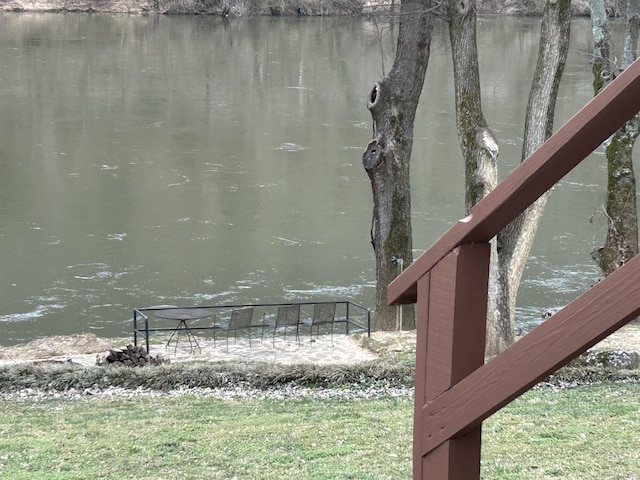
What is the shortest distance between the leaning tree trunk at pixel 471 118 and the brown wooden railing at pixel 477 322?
899cm

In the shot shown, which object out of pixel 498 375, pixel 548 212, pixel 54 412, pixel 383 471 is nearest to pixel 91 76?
pixel 548 212

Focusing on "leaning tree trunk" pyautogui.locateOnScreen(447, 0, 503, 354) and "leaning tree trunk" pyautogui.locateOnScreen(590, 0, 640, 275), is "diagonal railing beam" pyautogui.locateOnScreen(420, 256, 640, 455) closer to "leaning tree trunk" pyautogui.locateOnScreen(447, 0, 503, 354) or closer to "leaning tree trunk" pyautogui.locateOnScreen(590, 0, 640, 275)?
"leaning tree trunk" pyautogui.locateOnScreen(447, 0, 503, 354)

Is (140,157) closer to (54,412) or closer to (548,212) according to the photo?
(548,212)

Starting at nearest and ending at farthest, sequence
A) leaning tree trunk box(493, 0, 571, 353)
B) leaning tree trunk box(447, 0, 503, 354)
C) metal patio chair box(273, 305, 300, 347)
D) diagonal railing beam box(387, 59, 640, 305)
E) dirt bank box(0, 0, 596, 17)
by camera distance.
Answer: diagonal railing beam box(387, 59, 640, 305) → leaning tree trunk box(447, 0, 503, 354) → leaning tree trunk box(493, 0, 571, 353) → metal patio chair box(273, 305, 300, 347) → dirt bank box(0, 0, 596, 17)

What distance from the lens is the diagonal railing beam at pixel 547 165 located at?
5.94 ft

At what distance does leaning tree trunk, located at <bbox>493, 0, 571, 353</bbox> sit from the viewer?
11.2 m

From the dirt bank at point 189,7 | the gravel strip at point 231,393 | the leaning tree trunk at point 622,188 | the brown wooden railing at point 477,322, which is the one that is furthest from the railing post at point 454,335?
the dirt bank at point 189,7

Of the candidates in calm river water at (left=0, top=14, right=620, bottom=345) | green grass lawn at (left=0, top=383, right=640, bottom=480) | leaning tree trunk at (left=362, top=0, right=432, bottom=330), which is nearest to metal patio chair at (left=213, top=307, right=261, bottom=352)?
leaning tree trunk at (left=362, top=0, right=432, bottom=330)

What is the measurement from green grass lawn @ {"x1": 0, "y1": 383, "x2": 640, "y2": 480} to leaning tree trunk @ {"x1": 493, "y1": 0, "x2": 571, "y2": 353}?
339 centimetres

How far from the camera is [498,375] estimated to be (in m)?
1.96

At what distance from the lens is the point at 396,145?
1372 cm

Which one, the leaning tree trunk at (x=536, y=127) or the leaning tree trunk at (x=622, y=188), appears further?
the leaning tree trunk at (x=622, y=188)

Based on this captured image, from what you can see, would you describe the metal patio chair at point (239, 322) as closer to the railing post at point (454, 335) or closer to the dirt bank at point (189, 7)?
the railing post at point (454, 335)

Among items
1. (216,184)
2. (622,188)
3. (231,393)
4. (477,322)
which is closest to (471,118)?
(622,188)
